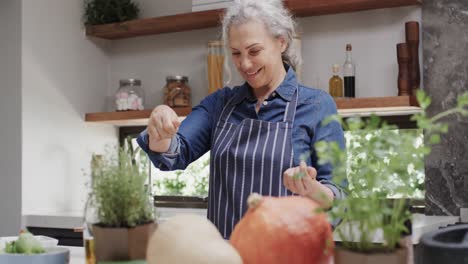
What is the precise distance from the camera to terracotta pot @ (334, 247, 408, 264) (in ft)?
2.69

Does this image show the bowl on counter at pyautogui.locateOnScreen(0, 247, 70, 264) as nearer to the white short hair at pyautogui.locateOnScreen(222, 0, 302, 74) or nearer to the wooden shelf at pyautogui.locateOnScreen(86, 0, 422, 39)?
the white short hair at pyautogui.locateOnScreen(222, 0, 302, 74)

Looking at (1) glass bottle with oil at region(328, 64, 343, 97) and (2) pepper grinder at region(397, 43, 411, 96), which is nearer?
(2) pepper grinder at region(397, 43, 411, 96)

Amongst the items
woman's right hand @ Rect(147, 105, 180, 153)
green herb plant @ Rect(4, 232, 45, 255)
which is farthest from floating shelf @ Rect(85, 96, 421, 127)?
green herb plant @ Rect(4, 232, 45, 255)

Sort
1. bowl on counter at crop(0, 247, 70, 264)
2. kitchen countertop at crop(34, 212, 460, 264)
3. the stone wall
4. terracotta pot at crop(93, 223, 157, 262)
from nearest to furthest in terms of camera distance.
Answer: terracotta pot at crop(93, 223, 157, 262)
bowl on counter at crop(0, 247, 70, 264)
kitchen countertop at crop(34, 212, 460, 264)
the stone wall

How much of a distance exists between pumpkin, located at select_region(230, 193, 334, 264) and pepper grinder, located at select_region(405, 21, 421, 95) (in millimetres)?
2231

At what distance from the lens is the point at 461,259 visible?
857 mm

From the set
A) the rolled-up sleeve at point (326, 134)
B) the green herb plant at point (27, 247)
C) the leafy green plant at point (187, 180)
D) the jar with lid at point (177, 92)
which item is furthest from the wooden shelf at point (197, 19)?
the green herb plant at point (27, 247)

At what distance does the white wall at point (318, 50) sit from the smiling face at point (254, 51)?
1.44m

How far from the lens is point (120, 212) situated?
3.23 feet

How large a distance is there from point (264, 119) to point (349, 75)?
136cm

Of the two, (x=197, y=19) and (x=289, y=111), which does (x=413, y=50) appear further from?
(x=289, y=111)

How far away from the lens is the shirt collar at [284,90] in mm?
1894

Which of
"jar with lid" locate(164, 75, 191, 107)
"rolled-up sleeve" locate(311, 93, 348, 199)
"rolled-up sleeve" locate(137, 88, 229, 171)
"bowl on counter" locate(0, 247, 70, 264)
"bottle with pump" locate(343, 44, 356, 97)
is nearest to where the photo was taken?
"bowl on counter" locate(0, 247, 70, 264)

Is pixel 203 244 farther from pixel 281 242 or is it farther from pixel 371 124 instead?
pixel 371 124
